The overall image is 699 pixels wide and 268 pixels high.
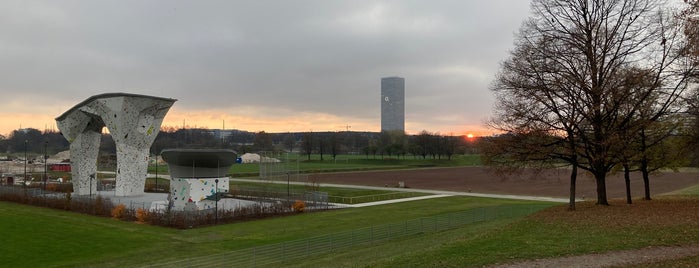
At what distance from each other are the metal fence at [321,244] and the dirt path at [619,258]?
1113 cm

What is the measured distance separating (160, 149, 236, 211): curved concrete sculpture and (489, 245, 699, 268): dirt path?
30.9 meters

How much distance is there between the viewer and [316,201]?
160 ft

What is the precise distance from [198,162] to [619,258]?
35.2 m

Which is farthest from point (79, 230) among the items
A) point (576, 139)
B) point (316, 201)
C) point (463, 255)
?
point (576, 139)

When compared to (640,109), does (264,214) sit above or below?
below

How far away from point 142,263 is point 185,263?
8.68 ft

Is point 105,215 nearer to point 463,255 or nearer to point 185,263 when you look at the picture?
point 185,263

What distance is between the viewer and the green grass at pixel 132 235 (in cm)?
2494

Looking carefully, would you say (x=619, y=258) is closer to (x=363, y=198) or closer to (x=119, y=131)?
(x=363, y=198)

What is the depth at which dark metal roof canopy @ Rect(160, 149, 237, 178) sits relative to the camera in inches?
1656

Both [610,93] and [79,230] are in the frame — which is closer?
[610,93]

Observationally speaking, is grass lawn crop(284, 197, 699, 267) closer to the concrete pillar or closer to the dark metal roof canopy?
the dark metal roof canopy

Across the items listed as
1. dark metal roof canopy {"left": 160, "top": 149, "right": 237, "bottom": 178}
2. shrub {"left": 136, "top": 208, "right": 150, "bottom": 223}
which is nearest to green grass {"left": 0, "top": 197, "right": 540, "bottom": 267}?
shrub {"left": 136, "top": 208, "right": 150, "bottom": 223}

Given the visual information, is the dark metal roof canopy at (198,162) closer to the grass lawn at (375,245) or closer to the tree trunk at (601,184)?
the grass lawn at (375,245)
